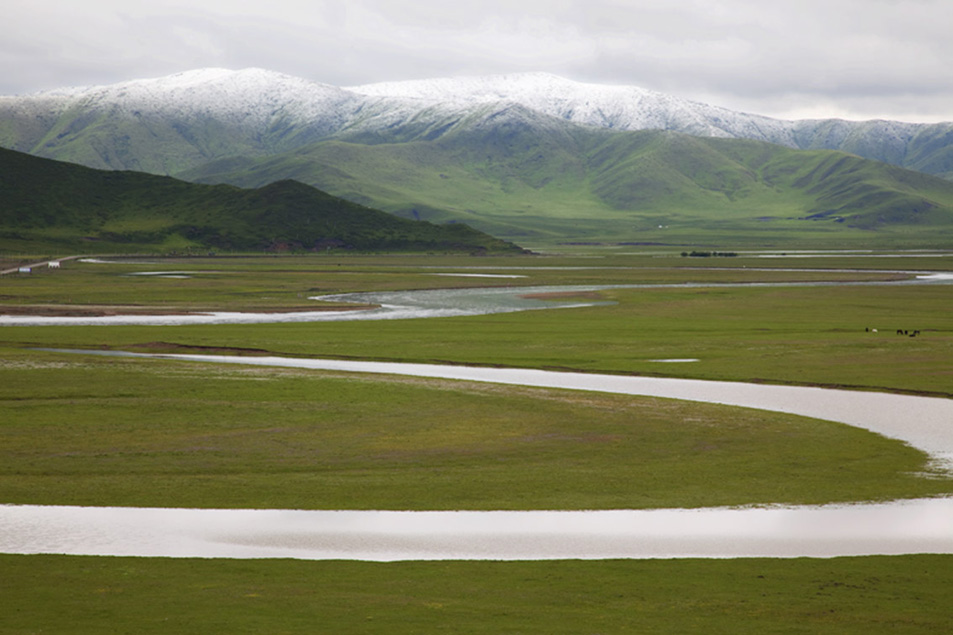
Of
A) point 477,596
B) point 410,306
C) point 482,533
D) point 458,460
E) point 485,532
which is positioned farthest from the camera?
point 410,306

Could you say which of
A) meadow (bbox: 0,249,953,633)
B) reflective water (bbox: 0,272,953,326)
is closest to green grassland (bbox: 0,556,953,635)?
meadow (bbox: 0,249,953,633)

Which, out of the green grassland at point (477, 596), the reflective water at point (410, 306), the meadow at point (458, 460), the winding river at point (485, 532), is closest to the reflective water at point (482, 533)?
the winding river at point (485, 532)

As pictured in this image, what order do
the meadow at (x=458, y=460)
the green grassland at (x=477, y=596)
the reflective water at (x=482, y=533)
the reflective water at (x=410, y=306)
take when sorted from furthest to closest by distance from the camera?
the reflective water at (x=410, y=306)
the reflective water at (x=482, y=533)
the meadow at (x=458, y=460)
the green grassland at (x=477, y=596)

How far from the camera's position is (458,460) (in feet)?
115

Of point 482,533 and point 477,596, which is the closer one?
point 477,596

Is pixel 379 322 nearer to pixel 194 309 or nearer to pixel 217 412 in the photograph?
pixel 194 309

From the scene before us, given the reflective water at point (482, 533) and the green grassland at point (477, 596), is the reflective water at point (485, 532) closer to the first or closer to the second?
the reflective water at point (482, 533)

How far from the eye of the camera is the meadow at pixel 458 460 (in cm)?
1945

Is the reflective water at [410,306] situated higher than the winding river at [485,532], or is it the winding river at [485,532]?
the winding river at [485,532]

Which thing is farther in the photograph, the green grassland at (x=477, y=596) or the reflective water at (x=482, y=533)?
the reflective water at (x=482, y=533)

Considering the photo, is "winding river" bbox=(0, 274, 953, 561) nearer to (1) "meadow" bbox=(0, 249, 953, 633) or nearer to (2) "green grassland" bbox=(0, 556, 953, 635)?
(1) "meadow" bbox=(0, 249, 953, 633)

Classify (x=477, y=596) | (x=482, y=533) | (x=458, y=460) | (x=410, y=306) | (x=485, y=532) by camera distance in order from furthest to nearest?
(x=410, y=306), (x=458, y=460), (x=485, y=532), (x=482, y=533), (x=477, y=596)

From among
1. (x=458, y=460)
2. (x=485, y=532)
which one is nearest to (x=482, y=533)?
(x=485, y=532)

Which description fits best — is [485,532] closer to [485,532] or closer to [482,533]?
[485,532]
